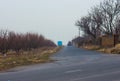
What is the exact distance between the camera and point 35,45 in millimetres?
91750

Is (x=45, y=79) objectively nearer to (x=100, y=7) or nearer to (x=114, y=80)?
(x=114, y=80)

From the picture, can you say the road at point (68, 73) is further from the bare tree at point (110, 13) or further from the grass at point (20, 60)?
the bare tree at point (110, 13)

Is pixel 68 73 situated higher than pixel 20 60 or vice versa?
pixel 20 60

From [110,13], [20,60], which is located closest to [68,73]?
[20,60]

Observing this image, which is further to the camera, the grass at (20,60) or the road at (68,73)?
the grass at (20,60)

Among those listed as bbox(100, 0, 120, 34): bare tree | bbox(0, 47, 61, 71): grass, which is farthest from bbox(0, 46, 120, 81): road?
bbox(100, 0, 120, 34): bare tree

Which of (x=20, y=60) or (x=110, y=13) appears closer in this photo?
(x=20, y=60)

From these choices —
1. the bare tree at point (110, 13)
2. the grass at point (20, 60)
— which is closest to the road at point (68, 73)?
the grass at point (20, 60)

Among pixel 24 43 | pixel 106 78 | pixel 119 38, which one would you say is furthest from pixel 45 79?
pixel 24 43

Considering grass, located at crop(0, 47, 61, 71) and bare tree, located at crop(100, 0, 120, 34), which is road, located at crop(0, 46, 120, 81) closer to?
grass, located at crop(0, 47, 61, 71)

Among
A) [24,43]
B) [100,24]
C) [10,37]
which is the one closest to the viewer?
[10,37]

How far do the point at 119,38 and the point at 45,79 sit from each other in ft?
156

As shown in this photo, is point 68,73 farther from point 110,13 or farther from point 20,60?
point 110,13

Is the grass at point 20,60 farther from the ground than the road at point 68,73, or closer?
farther from the ground
